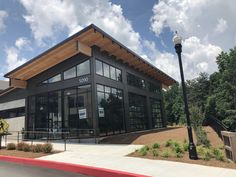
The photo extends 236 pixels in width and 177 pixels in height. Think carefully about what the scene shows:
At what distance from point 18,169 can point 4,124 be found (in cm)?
775

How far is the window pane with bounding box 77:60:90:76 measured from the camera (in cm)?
1980

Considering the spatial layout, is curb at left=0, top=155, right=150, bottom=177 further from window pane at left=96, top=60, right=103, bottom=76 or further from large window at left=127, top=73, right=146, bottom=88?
large window at left=127, top=73, right=146, bottom=88

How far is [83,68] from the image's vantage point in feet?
66.2

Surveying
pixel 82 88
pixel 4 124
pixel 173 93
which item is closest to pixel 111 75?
A: pixel 82 88

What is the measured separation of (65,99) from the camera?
20.9 m

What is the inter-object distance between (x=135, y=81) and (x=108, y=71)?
690cm

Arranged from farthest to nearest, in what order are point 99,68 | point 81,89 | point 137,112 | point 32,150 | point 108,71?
point 137,112 < point 108,71 < point 99,68 < point 81,89 < point 32,150

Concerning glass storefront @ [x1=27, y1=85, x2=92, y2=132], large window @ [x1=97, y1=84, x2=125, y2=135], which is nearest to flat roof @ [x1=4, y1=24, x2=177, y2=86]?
glass storefront @ [x1=27, y1=85, x2=92, y2=132]

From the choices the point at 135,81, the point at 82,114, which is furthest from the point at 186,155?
the point at 135,81

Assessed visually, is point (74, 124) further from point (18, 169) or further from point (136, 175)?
point (136, 175)

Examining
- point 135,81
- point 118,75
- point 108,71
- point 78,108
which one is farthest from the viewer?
point 135,81

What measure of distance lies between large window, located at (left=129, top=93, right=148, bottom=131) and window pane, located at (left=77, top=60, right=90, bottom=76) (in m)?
7.71

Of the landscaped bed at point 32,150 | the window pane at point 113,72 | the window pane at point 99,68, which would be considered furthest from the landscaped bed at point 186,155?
the window pane at point 113,72

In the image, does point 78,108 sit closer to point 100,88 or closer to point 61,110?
point 61,110
